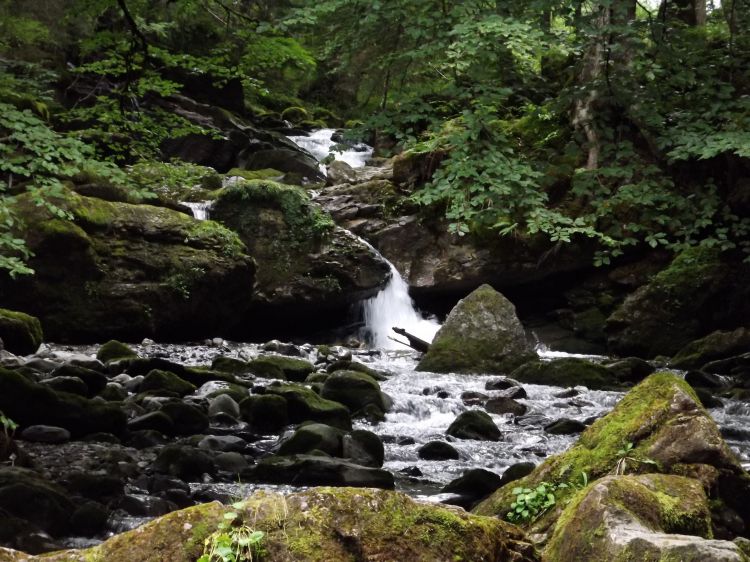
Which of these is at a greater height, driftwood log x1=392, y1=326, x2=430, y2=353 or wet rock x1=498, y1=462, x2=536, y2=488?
wet rock x1=498, y1=462, x2=536, y2=488

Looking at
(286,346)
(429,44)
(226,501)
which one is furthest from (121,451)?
(286,346)

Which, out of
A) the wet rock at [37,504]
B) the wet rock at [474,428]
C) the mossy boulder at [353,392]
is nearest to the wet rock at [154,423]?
the mossy boulder at [353,392]

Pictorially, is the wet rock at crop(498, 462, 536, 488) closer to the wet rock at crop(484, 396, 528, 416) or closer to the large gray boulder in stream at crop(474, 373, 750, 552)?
the large gray boulder in stream at crop(474, 373, 750, 552)

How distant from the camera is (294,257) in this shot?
57.6 ft

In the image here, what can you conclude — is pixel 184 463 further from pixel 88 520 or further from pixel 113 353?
pixel 113 353

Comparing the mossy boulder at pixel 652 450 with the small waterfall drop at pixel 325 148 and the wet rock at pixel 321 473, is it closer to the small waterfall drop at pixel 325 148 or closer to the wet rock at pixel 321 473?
the wet rock at pixel 321 473

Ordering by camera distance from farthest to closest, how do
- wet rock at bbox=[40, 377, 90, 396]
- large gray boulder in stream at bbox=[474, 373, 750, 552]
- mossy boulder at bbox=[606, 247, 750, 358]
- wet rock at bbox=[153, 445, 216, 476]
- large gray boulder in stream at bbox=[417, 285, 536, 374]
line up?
mossy boulder at bbox=[606, 247, 750, 358] < large gray boulder in stream at bbox=[417, 285, 536, 374] < wet rock at bbox=[40, 377, 90, 396] < wet rock at bbox=[153, 445, 216, 476] < large gray boulder in stream at bbox=[474, 373, 750, 552]

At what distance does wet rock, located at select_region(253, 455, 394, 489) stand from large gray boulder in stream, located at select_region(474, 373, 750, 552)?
190 cm

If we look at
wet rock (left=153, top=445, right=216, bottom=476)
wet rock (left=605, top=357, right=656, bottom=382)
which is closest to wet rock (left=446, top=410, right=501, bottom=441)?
wet rock (left=153, top=445, right=216, bottom=476)

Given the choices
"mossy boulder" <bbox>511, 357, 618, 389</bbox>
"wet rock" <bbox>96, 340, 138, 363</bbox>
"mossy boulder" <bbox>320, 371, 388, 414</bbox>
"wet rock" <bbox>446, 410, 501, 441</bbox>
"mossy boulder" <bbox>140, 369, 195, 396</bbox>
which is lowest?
"wet rock" <bbox>96, 340, 138, 363</bbox>

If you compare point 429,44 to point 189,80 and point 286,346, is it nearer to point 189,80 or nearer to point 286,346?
point 286,346

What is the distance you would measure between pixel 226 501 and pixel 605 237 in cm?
466

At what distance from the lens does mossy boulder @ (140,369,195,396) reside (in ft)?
31.6

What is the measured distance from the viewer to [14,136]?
582cm
